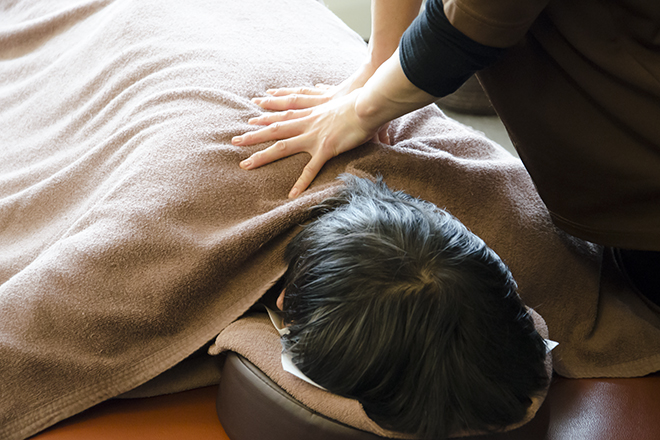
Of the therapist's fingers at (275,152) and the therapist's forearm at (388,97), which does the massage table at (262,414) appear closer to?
the therapist's fingers at (275,152)

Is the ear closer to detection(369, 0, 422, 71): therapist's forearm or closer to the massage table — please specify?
the massage table

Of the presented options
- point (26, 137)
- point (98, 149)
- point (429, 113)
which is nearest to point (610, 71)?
point (429, 113)

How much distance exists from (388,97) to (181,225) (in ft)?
1.28

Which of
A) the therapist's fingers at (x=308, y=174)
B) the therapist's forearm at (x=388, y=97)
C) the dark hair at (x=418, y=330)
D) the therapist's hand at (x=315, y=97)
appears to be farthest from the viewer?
the therapist's hand at (x=315, y=97)

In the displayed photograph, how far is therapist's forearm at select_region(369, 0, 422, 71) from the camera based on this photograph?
0.99 metres

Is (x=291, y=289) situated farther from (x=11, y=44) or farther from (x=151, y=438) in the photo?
(x=11, y=44)

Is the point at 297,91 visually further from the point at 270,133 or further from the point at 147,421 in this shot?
the point at 147,421

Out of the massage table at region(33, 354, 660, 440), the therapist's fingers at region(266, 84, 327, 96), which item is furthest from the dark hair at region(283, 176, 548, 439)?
the therapist's fingers at region(266, 84, 327, 96)

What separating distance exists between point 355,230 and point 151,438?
470 millimetres

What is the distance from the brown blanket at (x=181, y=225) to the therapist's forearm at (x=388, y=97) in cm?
8

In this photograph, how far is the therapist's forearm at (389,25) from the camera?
0.99 meters

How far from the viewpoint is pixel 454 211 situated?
857 millimetres

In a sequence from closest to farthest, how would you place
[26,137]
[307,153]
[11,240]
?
[307,153] → [11,240] → [26,137]

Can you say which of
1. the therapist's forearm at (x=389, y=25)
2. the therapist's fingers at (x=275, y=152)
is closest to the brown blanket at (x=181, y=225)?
the therapist's fingers at (x=275, y=152)
